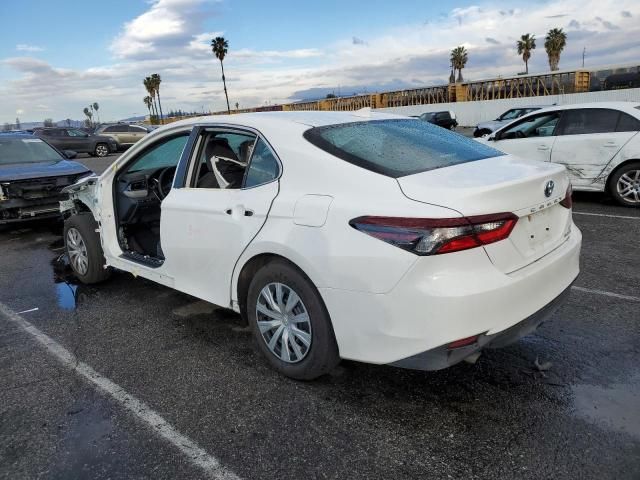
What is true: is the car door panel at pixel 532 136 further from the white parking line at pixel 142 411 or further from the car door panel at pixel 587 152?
the white parking line at pixel 142 411

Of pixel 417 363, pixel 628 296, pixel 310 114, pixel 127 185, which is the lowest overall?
pixel 628 296

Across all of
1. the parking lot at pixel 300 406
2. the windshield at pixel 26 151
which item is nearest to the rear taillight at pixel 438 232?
the parking lot at pixel 300 406

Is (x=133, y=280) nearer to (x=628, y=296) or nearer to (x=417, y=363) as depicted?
(x=417, y=363)

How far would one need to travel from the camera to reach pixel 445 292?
2422 mm

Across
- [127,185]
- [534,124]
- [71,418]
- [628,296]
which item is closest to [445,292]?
[71,418]

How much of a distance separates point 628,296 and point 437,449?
8.87 ft

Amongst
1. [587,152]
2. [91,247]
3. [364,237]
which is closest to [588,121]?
[587,152]

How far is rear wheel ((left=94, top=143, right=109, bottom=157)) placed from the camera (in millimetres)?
26141

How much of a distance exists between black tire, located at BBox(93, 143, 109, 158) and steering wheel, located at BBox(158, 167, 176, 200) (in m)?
23.4

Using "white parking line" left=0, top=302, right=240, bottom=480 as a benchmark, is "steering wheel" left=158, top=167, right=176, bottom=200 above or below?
above

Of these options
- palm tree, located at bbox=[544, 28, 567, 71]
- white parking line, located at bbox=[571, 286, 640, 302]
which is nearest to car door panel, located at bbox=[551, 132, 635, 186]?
white parking line, located at bbox=[571, 286, 640, 302]

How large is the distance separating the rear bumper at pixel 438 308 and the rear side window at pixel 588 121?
244 inches

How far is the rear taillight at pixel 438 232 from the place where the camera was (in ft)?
7.95

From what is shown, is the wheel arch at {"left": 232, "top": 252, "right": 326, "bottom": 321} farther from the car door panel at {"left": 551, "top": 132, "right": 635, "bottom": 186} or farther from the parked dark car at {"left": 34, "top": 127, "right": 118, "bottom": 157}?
the parked dark car at {"left": 34, "top": 127, "right": 118, "bottom": 157}
